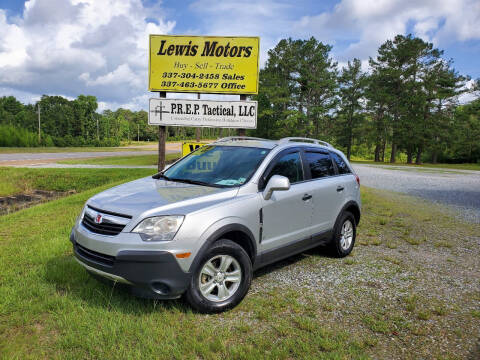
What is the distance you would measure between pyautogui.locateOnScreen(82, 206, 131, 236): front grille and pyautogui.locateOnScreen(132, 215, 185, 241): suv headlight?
19 centimetres

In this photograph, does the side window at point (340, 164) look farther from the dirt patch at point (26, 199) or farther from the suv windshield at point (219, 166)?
the dirt patch at point (26, 199)

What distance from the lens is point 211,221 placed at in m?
3.30

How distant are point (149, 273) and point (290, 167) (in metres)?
Answer: 2.27

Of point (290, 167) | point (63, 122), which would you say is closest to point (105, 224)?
point (290, 167)

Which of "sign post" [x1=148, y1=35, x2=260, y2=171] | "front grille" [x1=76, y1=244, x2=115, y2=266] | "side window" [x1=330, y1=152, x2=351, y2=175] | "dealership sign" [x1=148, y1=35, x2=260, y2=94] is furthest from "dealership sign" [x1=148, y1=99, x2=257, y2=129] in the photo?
"front grille" [x1=76, y1=244, x2=115, y2=266]

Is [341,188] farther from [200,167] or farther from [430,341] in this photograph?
[430,341]

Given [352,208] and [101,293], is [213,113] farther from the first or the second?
[101,293]

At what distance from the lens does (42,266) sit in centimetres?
446

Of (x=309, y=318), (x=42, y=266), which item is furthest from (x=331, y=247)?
(x=42, y=266)

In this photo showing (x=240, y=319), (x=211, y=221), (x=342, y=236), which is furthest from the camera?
(x=342, y=236)

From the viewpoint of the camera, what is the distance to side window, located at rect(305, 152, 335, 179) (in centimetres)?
490

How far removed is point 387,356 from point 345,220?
271 centimetres

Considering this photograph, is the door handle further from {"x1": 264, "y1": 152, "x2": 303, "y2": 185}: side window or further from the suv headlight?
the suv headlight

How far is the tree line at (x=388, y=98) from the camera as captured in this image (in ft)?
152
